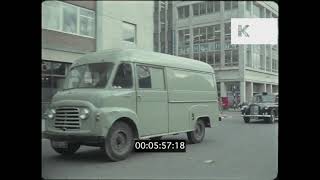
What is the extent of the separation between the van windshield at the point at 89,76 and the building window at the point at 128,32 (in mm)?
770

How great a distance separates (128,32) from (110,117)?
6.33 ft

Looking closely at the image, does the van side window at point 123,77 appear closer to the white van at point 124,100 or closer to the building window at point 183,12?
the white van at point 124,100

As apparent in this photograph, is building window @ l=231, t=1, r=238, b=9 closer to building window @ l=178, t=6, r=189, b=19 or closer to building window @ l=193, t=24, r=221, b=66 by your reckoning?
building window @ l=193, t=24, r=221, b=66

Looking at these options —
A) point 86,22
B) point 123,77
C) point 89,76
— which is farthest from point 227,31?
point 123,77

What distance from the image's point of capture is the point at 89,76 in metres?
6.04

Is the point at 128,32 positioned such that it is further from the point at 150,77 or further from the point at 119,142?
the point at 150,77

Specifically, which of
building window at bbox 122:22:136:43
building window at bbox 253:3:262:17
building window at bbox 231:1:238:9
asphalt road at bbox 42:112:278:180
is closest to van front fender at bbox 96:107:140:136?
asphalt road at bbox 42:112:278:180

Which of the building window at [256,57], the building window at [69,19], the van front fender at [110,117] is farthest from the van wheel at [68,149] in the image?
Result: the building window at [256,57]

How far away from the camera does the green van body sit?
5770 millimetres

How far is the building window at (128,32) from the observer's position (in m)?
4.79

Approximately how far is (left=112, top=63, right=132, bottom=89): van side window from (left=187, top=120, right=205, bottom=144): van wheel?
1340 mm
